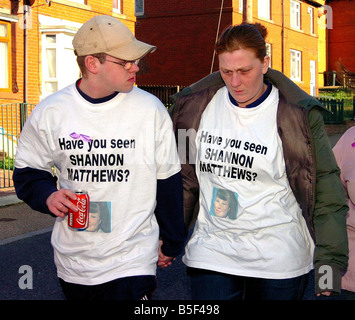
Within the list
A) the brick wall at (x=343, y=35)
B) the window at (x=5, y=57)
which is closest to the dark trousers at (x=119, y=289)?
the window at (x=5, y=57)

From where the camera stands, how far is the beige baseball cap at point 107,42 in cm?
323

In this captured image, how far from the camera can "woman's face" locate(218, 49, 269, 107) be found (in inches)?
132

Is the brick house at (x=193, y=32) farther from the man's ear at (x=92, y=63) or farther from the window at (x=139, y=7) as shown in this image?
the man's ear at (x=92, y=63)

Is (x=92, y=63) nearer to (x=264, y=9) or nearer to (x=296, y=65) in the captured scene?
(x=264, y=9)

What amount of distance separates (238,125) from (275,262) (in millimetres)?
774

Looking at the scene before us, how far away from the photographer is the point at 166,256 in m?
3.49

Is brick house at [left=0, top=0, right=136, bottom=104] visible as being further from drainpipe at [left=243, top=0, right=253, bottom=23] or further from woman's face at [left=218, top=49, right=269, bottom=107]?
woman's face at [left=218, top=49, right=269, bottom=107]

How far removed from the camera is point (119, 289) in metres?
3.12

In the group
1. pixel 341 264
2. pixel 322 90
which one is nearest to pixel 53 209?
pixel 341 264

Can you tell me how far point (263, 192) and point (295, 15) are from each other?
36026 millimetres

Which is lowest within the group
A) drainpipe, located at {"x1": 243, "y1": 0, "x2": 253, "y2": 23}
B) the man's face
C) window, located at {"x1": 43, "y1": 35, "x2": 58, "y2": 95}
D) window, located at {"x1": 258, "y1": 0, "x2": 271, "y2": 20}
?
the man's face

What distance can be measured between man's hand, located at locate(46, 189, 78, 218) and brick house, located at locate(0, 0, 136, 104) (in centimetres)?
1518

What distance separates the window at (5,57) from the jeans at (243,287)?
1564cm

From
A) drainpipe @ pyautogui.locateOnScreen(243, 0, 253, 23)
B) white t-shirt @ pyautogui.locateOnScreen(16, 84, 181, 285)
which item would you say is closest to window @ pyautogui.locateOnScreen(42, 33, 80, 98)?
drainpipe @ pyautogui.locateOnScreen(243, 0, 253, 23)
